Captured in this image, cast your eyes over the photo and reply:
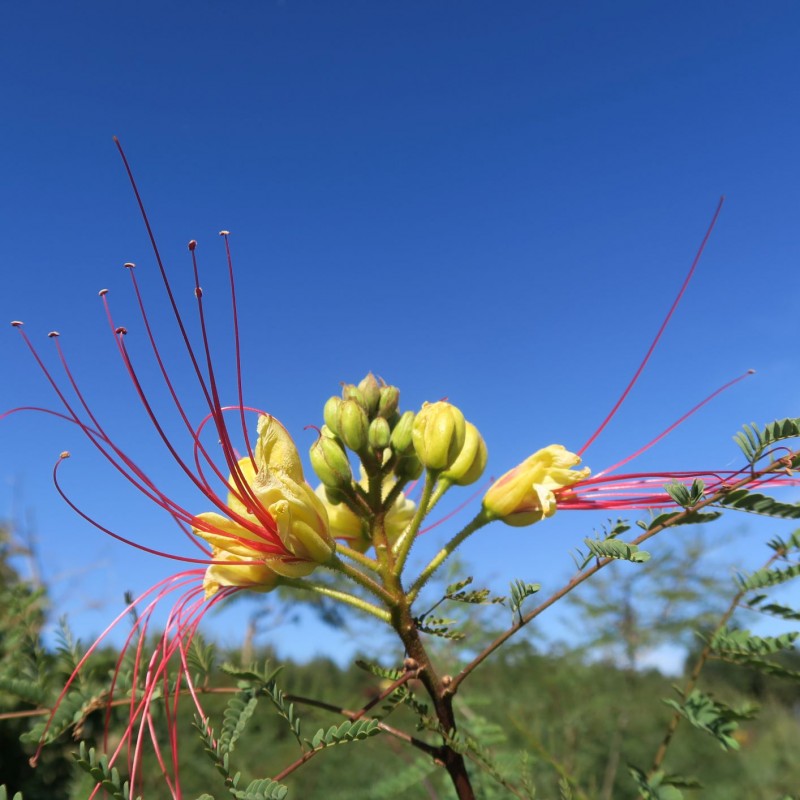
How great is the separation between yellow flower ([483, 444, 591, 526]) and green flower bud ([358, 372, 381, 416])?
0.38 meters

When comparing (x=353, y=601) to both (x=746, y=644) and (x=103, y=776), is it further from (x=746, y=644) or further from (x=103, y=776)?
(x=746, y=644)

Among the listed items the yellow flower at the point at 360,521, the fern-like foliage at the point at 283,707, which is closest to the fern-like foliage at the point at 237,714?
the fern-like foliage at the point at 283,707

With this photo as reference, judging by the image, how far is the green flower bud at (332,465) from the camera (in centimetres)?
180

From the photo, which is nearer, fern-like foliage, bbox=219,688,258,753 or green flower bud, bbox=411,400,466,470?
fern-like foliage, bbox=219,688,258,753

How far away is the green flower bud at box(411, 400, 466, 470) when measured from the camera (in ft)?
6.01

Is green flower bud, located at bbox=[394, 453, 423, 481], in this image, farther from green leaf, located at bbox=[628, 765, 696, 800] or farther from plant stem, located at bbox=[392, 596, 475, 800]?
green leaf, located at bbox=[628, 765, 696, 800]

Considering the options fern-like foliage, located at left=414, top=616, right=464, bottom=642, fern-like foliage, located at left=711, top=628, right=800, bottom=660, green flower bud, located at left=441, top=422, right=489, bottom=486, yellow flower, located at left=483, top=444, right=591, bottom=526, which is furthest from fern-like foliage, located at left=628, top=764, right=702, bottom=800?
green flower bud, located at left=441, top=422, right=489, bottom=486

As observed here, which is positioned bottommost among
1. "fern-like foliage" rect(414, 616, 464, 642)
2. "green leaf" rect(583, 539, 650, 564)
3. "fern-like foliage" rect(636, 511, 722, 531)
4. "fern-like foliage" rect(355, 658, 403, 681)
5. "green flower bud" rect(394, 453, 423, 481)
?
"fern-like foliage" rect(355, 658, 403, 681)

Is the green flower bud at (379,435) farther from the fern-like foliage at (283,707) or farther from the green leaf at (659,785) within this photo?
the green leaf at (659,785)

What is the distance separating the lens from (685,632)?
17.6 ft

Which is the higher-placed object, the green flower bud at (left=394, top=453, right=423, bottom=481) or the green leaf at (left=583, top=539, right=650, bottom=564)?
the green flower bud at (left=394, top=453, right=423, bottom=481)

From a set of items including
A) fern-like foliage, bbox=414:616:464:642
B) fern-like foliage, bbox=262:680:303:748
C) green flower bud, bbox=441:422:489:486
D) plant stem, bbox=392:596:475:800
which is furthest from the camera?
green flower bud, bbox=441:422:489:486

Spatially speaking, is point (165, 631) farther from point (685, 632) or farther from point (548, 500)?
point (685, 632)

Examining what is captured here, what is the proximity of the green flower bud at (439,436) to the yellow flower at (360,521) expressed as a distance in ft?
0.58
